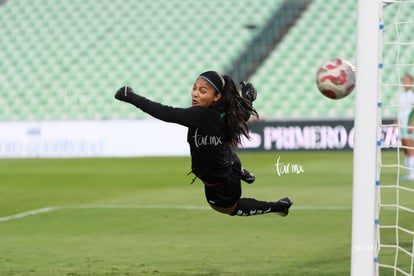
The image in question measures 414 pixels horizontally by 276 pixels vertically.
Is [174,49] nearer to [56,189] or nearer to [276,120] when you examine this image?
[276,120]

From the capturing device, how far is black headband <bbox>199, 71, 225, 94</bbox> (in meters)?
6.54

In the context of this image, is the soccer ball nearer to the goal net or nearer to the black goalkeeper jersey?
the goal net

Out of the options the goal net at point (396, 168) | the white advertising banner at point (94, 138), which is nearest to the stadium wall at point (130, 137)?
the white advertising banner at point (94, 138)

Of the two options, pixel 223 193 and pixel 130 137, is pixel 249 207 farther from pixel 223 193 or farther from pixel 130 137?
pixel 130 137

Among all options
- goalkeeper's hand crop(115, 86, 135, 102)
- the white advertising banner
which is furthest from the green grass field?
the white advertising banner

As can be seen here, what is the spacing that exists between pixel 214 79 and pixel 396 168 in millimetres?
12787

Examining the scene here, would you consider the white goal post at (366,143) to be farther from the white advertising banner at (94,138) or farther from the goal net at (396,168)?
the white advertising banner at (94,138)

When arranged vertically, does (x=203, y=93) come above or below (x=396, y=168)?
above

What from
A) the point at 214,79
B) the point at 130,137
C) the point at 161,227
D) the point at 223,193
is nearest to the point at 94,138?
the point at 130,137

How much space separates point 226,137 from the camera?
6.82m

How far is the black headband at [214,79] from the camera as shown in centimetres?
654

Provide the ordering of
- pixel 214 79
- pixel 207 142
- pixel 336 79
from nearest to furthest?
pixel 214 79, pixel 207 142, pixel 336 79

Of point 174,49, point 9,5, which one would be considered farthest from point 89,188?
point 9,5

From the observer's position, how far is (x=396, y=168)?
18594mm
